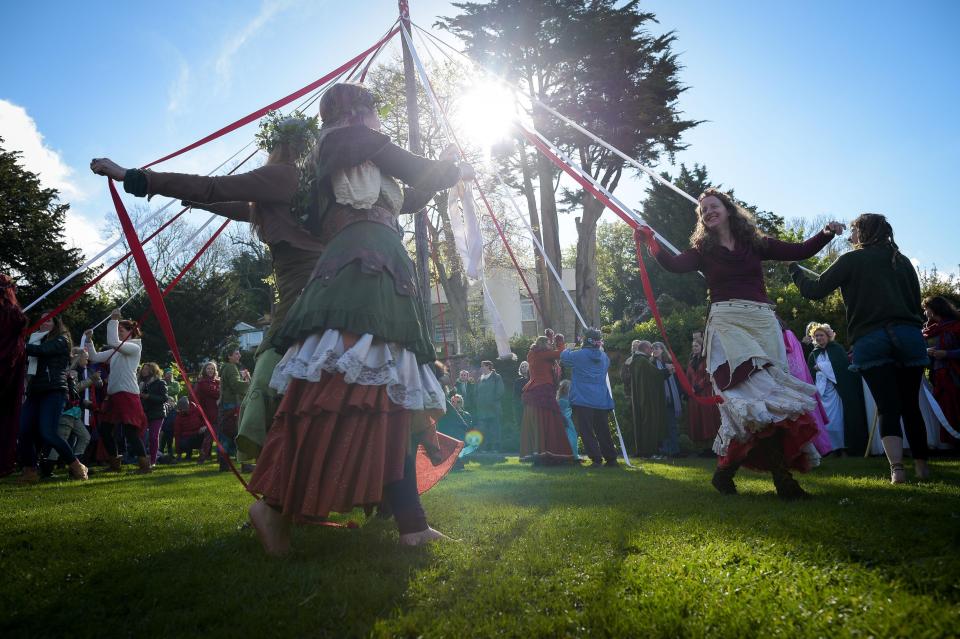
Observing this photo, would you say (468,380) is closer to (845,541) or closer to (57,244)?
(845,541)

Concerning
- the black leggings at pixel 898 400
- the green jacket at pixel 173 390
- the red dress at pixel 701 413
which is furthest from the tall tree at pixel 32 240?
the black leggings at pixel 898 400

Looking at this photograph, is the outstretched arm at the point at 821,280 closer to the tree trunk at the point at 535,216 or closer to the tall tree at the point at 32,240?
the tree trunk at the point at 535,216

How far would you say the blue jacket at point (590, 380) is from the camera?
8.59 meters

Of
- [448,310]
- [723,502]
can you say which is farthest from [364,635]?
[448,310]

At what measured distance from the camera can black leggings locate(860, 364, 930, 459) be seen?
4562mm

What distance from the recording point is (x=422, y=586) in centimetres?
221

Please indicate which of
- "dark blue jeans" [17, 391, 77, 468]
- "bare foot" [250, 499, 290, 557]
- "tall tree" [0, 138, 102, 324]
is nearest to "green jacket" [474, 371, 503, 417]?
"dark blue jeans" [17, 391, 77, 468]

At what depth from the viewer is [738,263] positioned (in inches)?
160

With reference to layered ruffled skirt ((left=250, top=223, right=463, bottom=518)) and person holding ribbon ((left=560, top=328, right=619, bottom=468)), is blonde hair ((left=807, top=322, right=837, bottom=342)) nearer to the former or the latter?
person holding ribbon ((left=560, top=328, right=619, bottom=468))

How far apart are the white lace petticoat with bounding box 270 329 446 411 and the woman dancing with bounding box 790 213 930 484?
10.5 feet

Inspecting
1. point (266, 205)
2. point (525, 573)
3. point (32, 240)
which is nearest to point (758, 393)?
point (525, 573)

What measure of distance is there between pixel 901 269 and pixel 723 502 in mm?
2483

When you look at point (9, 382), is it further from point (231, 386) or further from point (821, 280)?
point (821, 280)

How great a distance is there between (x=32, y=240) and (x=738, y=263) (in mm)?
26246
